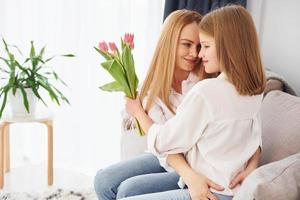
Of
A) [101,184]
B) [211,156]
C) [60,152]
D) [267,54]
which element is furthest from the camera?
[60,152]

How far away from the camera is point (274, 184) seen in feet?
3.25

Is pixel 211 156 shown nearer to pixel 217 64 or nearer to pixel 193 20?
pixel 217 64

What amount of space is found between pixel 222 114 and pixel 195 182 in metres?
0.23

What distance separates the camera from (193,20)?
4.76 ft

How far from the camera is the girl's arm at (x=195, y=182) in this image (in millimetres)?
1150

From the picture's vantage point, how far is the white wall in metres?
2.04

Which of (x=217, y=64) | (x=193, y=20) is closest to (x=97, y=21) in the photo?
(x=193, y=20)

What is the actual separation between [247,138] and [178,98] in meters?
0.42

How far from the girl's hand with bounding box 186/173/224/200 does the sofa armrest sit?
122mm

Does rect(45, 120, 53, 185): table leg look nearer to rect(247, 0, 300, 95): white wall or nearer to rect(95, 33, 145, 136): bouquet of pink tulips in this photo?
rect(95, 33, 145, 136): bouquet of pink tulips

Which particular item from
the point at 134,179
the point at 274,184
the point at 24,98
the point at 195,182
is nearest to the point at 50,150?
the point at 24,98

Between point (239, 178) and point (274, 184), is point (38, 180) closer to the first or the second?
point (239, 178)

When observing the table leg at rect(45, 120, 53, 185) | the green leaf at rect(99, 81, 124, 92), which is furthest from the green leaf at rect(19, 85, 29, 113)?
the green leaf at rect(99, 81, 124, 92)

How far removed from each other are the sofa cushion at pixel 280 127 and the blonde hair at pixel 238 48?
0.29m
